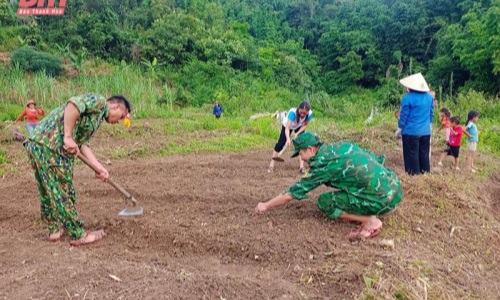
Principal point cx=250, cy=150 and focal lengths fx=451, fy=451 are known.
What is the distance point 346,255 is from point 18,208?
3.53m

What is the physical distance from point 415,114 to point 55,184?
4024 millimetres

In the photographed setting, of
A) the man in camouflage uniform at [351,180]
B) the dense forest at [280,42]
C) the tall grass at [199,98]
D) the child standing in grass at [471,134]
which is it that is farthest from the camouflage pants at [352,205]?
the dense forest at [280,42]

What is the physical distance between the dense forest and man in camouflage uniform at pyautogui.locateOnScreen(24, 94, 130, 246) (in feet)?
49.9

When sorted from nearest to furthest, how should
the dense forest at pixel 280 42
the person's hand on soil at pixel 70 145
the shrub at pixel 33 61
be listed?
the person's hand on soil at pixel 70 145 → the shrub at pixel 33 61 → the dense forest at pixel 280 42

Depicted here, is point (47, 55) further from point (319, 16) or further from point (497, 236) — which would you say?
point (319, 16)

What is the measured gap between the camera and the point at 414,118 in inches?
213

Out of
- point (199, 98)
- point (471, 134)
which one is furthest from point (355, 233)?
point (199, 98)

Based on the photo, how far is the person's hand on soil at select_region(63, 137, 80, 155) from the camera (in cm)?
342

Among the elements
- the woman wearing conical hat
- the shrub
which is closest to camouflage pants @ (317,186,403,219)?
the woman wearing conical hat

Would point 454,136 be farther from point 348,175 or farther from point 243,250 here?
point 243,250

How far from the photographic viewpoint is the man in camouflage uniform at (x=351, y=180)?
3613mm

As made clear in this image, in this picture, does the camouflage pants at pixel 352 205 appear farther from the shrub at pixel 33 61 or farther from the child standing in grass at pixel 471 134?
the shrub at pixel 33 61

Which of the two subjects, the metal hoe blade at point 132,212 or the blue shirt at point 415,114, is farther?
the blue shirt at point 415,114

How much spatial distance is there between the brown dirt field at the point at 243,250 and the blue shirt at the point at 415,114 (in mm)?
754
